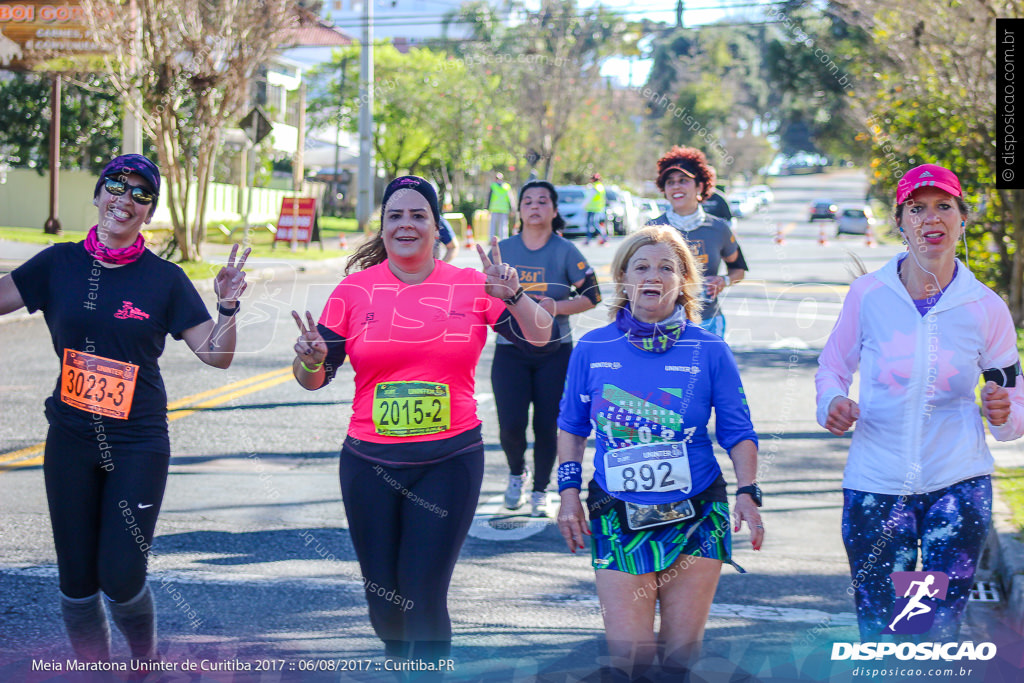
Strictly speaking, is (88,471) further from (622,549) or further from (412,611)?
(622,549)

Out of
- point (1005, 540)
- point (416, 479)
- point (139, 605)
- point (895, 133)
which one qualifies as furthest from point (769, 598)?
point (895, 133)

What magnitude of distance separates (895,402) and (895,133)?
41.5ft

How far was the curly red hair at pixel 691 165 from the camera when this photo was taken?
7289 mm

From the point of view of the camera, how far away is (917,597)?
12.1ft

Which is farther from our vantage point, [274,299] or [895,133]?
[274,299]

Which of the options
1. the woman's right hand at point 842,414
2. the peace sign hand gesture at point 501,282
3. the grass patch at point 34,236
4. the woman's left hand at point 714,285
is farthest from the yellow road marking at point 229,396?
the grass patch at point 34,236

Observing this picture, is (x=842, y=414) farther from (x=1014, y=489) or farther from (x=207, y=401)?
(x=207, y=401)

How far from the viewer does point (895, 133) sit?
15.3m

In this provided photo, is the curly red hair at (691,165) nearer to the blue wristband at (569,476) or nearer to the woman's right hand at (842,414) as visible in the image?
the woman's right hand at (842,414)

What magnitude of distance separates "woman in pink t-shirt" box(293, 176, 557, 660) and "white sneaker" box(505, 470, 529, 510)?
2854 millimetres

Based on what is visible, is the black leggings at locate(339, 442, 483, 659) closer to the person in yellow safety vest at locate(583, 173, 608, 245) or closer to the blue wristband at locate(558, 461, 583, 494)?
the blue wristband at locate(558, 461, 583, 494)

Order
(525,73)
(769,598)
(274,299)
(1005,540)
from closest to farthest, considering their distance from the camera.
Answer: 1. (769,598)
2. (1005,540)
3. (274,299)
4. (525,73)

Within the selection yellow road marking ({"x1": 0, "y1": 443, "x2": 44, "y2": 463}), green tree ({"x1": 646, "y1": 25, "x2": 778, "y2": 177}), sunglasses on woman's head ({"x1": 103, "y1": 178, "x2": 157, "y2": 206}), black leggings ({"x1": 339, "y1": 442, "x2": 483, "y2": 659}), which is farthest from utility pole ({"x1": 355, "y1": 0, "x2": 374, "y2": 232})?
green tree ({"x1": 646, "y1": 25, "x2": 778, "y2": 177})

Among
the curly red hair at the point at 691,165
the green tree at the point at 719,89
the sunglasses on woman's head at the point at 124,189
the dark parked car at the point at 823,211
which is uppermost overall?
the green tree at the point at 719,89
